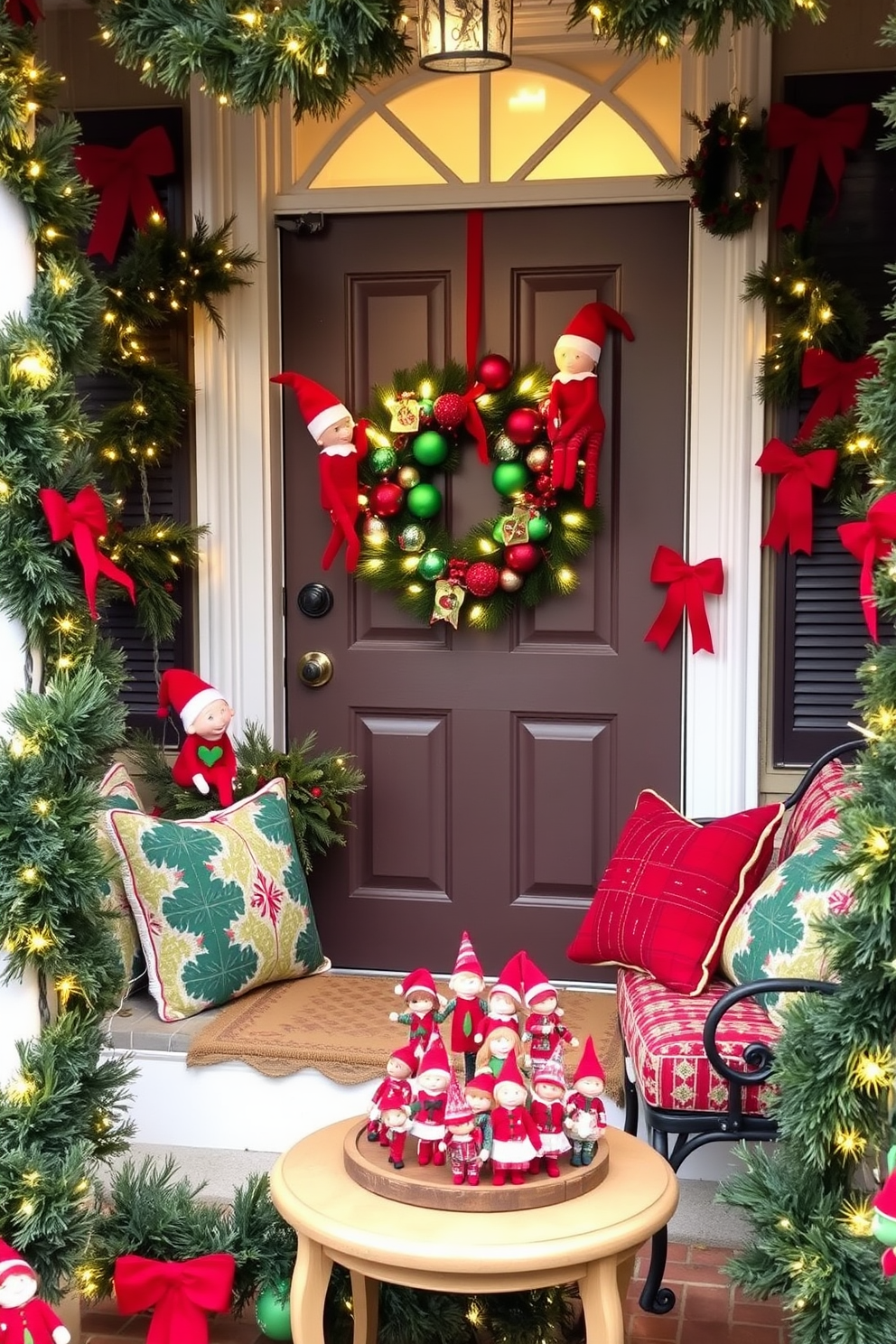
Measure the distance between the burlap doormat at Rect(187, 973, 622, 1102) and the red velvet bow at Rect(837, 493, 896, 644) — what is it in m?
1.52

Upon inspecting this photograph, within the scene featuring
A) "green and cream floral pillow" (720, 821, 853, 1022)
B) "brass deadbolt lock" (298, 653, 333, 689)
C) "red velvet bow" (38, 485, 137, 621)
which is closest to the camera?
"red velvet bow" (38, 485, 137, 621)

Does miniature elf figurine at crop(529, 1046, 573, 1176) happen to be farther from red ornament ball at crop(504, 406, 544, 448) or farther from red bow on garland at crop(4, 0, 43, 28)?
red ornament ball at crop(504, 406, 544, 448)

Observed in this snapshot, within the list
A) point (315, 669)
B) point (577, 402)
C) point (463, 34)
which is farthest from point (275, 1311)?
point (463, 34)

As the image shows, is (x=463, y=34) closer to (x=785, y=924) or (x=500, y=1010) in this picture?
(x=785, y=924)

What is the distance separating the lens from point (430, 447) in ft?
12.5

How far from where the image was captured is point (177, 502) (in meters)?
3.98

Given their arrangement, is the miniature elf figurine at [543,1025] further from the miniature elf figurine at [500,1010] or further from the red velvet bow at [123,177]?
the red velvet bow at [123,177]

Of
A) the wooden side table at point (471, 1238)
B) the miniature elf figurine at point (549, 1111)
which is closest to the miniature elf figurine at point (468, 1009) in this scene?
the miniature elf figurine at point (549, 1111)

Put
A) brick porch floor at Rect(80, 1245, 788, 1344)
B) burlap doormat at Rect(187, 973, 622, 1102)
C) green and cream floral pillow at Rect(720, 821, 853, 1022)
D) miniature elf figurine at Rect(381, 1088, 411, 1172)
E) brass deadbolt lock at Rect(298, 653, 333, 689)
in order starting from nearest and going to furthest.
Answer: miniature elf figurine at Rect(381, 1088, 411, 1172), brick porch floor at Rect(80, 1245, 788, 1344), green and cream floral pillow at Rect(720, 821, 853, 1022), burlap doormat at Rect(187, 973, 622, 1102), brass deadbolt lock at Rect(298, 653, 333, 689)

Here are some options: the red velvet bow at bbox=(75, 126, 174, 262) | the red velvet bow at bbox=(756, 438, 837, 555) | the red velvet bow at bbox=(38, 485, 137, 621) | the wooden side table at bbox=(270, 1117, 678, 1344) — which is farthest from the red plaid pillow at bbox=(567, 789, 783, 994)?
the red velvet bow at bbox=(75, 126, 174, 262)

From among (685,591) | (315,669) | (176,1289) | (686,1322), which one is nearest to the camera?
(176,1289)

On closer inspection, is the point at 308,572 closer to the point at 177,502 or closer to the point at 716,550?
the point at 177,502

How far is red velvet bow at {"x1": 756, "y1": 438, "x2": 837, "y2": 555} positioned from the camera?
353 centimetres

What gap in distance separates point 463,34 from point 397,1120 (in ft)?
7.16
